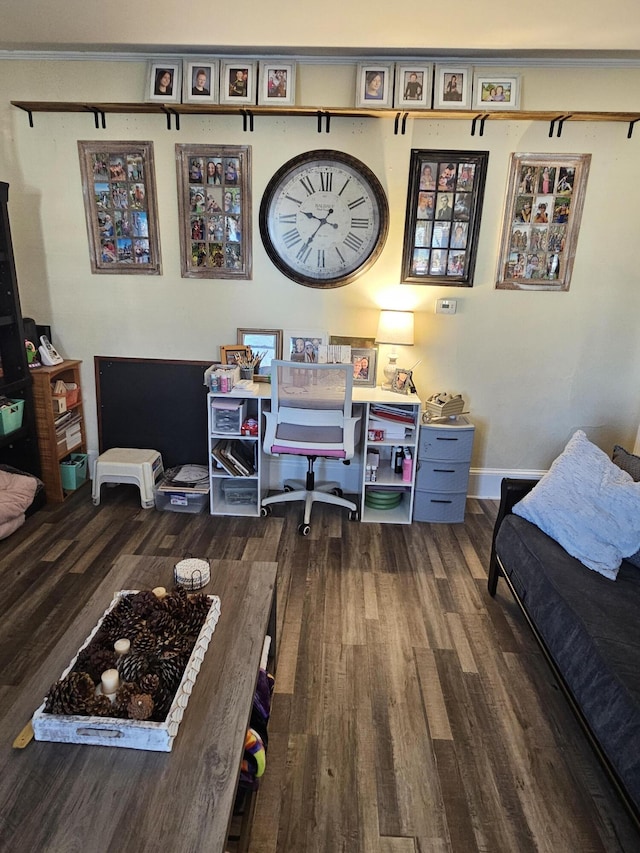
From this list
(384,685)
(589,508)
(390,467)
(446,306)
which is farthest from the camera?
(390,467)

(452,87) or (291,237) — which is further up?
(452,87)

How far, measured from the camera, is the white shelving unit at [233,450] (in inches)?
127

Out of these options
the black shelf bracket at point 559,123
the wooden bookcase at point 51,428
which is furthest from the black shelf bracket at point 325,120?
the wooden bookcase at point 51,428

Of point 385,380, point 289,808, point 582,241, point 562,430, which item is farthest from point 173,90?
point 289,808

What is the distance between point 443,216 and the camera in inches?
127

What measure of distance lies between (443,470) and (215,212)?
214cm

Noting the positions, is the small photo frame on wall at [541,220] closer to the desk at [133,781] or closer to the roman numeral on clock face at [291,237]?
the roman numeral on clock face at [291,237]

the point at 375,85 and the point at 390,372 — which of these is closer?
the point at 375,85

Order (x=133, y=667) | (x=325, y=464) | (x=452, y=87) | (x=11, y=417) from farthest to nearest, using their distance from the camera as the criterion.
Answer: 1. (x=325, y=464)
2. (x=11, y=417)
3. (x=452, y=87)
4. (x=133, y=667)

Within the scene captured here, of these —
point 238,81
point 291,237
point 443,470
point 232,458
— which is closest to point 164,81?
point 238,81

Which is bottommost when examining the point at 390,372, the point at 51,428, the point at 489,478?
the point at 489,478

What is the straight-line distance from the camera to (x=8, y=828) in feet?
3.48

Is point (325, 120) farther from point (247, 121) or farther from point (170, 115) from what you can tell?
point (170, 115)

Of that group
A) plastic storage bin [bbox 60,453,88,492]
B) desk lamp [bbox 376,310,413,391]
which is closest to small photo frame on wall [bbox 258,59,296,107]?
desk lamp [bbox 376,310,413,391]
